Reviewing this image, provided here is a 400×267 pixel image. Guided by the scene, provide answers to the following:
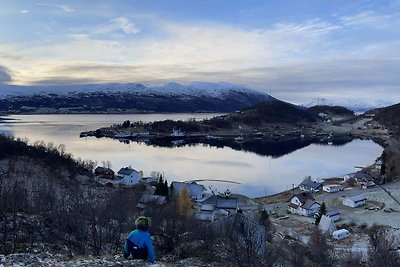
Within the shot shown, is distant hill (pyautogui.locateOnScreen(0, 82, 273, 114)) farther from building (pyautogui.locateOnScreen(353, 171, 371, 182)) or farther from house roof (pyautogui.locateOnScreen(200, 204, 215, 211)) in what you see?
house roof (pyautogui.locateOnScreen(200, 204, 215, 211))

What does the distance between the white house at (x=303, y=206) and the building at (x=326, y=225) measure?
7.20 feet

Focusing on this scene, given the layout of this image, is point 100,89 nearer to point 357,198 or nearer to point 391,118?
point 391,118

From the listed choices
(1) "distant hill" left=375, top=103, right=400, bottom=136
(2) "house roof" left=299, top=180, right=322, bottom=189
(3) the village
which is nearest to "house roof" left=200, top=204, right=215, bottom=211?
(3) the village

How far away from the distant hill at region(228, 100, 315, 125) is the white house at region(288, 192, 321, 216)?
165 ft

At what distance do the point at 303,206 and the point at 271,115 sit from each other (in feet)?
190

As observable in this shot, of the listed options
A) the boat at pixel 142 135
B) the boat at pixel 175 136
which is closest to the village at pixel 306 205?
the boat at pixel 175 136

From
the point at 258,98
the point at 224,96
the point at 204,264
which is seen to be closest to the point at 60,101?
the point at 224,96

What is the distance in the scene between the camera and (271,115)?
241 feet

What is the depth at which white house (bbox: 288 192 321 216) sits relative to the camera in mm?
16188

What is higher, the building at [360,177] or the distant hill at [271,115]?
the distant hill at [271,115]

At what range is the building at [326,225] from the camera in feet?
42.8

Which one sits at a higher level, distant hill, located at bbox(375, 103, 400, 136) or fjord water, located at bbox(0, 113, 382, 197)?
distant hill, located at bbox(375, 103, 400, 136)

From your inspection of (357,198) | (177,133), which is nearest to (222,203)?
(357,198)

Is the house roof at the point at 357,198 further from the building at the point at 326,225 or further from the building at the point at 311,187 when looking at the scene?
the building at the point at 326,225
